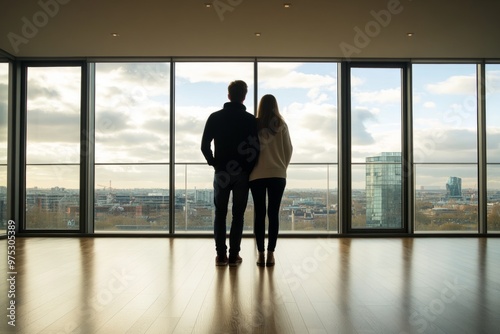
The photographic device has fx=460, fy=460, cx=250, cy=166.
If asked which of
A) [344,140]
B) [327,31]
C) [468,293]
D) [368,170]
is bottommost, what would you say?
[468,293]

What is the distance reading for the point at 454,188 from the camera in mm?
6387

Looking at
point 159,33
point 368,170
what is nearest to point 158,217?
point 159,33

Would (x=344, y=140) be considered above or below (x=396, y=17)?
below

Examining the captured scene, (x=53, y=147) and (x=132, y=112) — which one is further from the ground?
(x=132, y=112)

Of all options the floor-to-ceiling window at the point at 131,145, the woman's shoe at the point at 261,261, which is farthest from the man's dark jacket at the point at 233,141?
the floor-to-ceiling window at the point at 131,145

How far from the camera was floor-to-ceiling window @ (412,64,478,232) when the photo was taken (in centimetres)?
634

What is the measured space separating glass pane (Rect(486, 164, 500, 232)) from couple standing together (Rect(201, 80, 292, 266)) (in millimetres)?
4041

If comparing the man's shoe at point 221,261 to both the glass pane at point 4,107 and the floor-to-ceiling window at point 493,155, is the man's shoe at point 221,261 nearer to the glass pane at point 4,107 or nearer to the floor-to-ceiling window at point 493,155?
the glass pane at point 4,107

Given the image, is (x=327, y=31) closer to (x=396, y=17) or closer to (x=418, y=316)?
(x=396, y=17)

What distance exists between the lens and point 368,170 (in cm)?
631

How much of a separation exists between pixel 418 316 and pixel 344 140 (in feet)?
13.7

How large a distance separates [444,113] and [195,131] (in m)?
3.47

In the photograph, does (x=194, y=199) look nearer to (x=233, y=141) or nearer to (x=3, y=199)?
(x=3, y=199)

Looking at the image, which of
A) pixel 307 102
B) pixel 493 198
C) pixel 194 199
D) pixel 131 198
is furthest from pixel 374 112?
pixel 131 198
